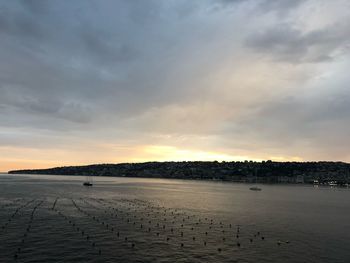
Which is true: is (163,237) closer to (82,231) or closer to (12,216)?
(82,231)

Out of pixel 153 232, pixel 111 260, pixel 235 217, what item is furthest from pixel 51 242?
pixel 235 217

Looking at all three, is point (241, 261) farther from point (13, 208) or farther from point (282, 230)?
point (13, 208)

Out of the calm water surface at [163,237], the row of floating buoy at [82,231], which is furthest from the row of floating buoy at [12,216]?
the row of floating buoy at [82,231]

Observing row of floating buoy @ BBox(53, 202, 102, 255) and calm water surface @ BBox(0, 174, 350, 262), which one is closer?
calm water surface @ BBox(0, 174, 350, 262)

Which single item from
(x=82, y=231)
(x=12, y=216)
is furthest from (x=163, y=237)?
(x=12, y=216)

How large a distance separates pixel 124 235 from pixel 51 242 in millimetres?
17584

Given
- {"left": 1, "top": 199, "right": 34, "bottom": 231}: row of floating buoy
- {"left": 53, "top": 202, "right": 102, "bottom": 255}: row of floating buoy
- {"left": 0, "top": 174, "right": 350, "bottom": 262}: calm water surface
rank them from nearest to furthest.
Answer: {"left": 0, "top": 174, "right": 350, "bottom": 262}: calm water surface, {"left": 53, "top": 202, "right": 102, "bottom": 255}: row of floating buoy, {"left": 1, "top": 199, "right": 34, "bottom": 231}: row of floating buoy

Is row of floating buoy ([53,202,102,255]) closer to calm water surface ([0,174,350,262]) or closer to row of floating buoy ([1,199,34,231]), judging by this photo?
calm water surface ([0,174,350,262])

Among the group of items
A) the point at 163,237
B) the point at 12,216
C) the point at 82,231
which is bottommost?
the point at 163,237

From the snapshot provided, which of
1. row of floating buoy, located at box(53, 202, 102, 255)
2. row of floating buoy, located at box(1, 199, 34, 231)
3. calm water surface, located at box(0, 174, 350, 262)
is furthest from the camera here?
row of floating buoy, located at box(1, 199, 34, 231)

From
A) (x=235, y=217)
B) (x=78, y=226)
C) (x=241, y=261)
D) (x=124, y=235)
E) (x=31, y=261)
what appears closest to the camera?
(x=31, y=261)

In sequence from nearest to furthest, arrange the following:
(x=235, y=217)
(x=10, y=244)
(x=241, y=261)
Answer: (x=241, y=261)
(x=10, y=244)
(x=235, y=217)

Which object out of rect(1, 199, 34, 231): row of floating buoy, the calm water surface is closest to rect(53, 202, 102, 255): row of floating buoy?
the calm water surface

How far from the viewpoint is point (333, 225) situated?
117812 millimetres
